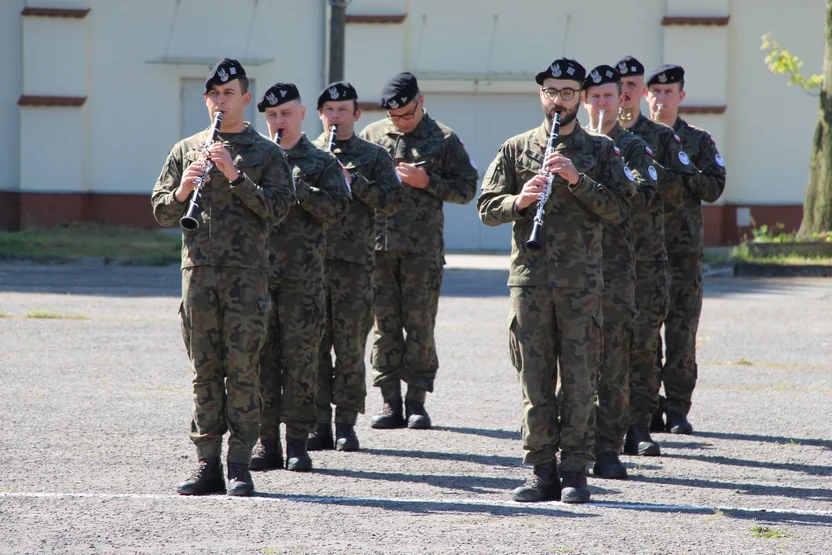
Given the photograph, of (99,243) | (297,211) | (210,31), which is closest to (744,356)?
(297,211)

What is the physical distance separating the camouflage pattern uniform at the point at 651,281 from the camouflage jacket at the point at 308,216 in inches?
76.7

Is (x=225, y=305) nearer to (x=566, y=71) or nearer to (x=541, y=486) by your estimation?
(x=541, y=486)

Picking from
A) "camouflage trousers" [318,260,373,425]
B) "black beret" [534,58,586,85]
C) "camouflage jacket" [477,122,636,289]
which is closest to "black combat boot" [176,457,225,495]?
"camouflage trousers" [318,260,373,425]

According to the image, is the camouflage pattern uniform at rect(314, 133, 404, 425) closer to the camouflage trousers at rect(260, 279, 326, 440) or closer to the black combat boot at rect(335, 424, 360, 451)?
the black combat boot at rect(335, 424, 360, 451)

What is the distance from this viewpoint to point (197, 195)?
269 inches

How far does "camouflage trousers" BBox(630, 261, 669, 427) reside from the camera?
8.72m

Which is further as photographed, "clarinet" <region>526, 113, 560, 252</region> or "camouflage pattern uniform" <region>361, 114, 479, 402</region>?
"camouflage pattern uniform" <region>361, 114, 479, 402</region>

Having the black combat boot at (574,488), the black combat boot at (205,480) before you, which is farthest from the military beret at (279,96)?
the black combat boot at (574,488)

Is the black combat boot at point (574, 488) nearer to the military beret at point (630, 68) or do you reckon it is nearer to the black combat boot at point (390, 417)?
the black combat boot at point (390, 417)

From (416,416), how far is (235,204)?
2.81 m

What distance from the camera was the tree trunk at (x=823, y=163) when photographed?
72.4 feet

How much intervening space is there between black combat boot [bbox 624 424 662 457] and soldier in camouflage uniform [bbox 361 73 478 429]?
146cm

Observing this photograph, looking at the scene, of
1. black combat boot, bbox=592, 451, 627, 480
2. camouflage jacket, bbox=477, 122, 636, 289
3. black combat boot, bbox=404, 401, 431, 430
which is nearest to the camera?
camouflage jacket, bbox=477, 122, 636, 289

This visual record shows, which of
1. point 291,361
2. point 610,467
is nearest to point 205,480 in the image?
point 291,361
